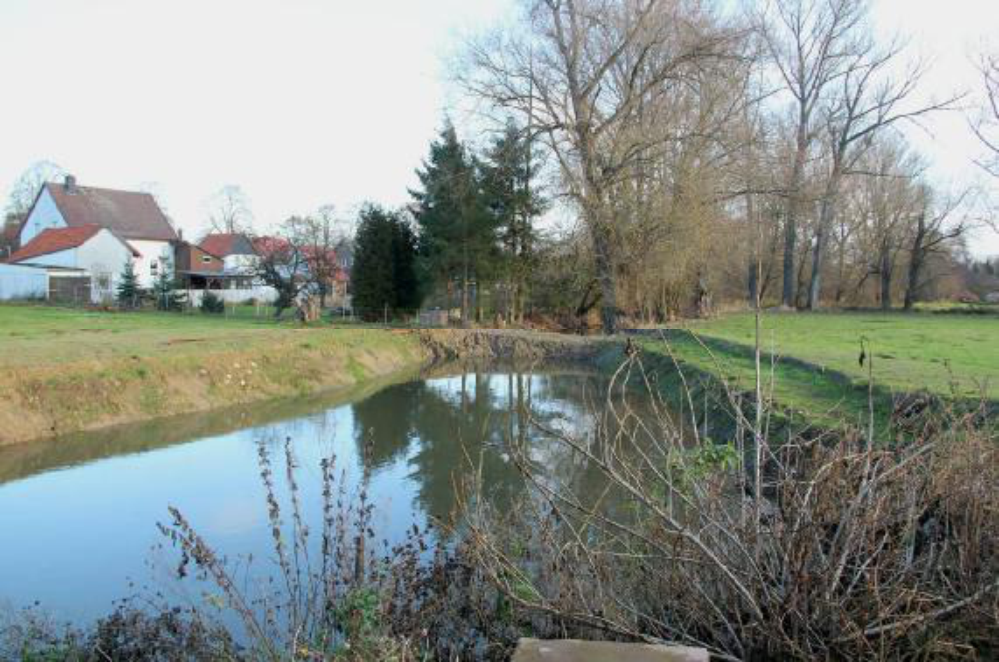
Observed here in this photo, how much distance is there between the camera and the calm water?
7414 millimetres

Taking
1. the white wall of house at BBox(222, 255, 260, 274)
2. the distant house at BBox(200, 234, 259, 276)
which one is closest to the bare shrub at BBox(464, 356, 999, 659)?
the white wall of house at BBox(222, 255, 260, 274)

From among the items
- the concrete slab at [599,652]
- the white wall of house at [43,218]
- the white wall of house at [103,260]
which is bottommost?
the concrete slab at [599,652]

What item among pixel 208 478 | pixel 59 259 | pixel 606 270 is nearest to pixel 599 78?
pixel 606 270

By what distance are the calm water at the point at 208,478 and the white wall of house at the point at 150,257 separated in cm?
3768

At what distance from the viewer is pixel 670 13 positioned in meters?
27.4

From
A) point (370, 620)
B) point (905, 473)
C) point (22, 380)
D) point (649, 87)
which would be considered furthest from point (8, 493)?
point (649, 87)

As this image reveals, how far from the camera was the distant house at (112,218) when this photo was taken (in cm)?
5138

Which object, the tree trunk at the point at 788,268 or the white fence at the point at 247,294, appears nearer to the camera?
the tree trunk at the point at 788,268

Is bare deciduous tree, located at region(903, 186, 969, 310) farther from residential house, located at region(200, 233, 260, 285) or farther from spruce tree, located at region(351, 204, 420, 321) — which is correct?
residential house, located at region(200, 233, 260, 285)

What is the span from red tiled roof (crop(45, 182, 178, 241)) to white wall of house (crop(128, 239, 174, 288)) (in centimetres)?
41

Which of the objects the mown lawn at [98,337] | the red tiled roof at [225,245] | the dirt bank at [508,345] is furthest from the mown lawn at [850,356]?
the red tiled roof at [225,245]

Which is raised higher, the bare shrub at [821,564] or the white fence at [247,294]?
the white fence at [247,294]

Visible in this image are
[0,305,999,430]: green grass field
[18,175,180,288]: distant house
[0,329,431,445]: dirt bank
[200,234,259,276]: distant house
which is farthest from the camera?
[200,234,259,276]: distant house

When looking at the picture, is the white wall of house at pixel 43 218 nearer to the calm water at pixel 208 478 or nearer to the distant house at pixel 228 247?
the distant house at pixel 228 247
